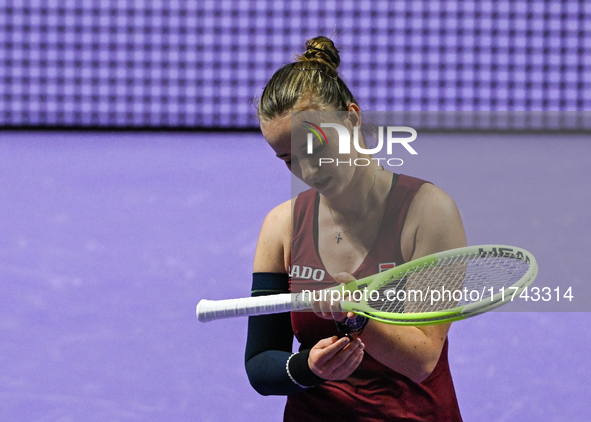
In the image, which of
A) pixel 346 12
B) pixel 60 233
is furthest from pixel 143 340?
pixel 346 12

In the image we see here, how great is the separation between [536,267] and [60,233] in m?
2.83

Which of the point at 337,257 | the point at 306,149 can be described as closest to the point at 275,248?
the point at 337,257

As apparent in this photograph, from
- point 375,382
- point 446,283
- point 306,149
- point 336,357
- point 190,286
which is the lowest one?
point 190,286

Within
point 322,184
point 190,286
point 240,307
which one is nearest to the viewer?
point 240,307

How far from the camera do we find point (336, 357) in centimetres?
136

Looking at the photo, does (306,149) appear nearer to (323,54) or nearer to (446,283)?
(323,54)

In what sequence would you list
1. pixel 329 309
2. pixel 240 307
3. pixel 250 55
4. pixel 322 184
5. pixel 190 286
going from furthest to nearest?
pixel 250 55 < pixel 190 286 < pixel 322 184 < pixel 240 307 < pixel 329 309

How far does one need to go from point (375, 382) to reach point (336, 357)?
192mm

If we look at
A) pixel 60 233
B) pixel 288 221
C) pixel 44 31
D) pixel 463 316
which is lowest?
pixel 60 233

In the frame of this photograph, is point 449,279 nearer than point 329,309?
No

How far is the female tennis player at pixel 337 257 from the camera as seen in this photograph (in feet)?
4.65

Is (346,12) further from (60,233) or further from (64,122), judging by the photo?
(60,233)

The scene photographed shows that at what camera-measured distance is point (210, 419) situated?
248 centimetres

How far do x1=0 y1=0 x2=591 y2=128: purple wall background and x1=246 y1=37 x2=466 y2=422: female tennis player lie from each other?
353cm
